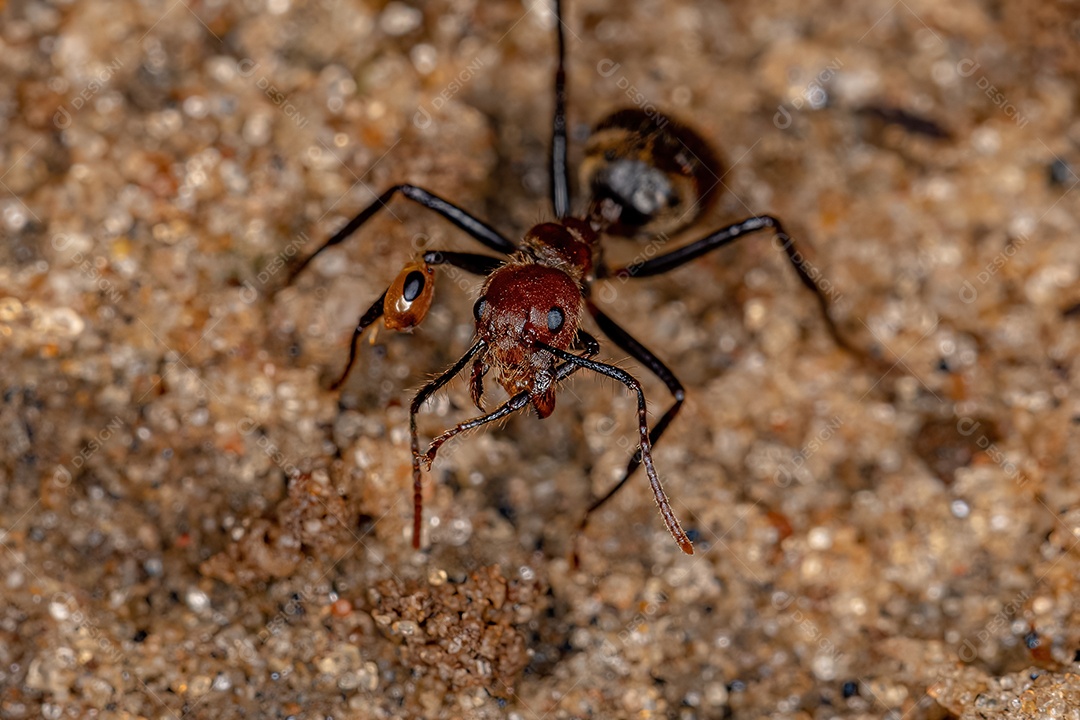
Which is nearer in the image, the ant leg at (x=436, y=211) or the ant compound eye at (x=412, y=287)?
the ant compound eye at (x=412, y=287)

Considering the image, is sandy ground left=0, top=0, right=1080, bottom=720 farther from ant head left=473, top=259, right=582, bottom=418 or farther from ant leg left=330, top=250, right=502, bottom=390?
ant head left=473, top=259, right=582, bottom=418

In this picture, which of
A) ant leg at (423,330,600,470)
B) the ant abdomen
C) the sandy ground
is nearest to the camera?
ant leg at (423,330,600,470)

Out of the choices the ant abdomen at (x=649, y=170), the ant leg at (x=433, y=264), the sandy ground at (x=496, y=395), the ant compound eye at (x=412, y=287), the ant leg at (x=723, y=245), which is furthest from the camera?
the ant abdomen at (x=649, y=170)

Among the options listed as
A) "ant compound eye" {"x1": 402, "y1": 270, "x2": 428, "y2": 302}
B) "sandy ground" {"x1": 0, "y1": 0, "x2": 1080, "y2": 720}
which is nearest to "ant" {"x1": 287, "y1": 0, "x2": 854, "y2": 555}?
"ant compound eye" {"x1": 402, "y1": 270, "x2": 428, "y2": 302}

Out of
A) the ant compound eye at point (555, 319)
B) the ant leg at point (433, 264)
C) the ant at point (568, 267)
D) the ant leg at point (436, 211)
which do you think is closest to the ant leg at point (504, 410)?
the ant at point (568, 267)

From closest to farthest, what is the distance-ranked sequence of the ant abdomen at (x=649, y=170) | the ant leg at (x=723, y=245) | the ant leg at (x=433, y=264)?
the ant leg at (x=433, y=264), the ant leg at (x=723, y=245), the ant abdomen at (x=649, y=170)

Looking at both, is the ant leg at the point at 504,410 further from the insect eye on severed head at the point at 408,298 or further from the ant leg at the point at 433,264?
the ant leg at the point at 433,264
